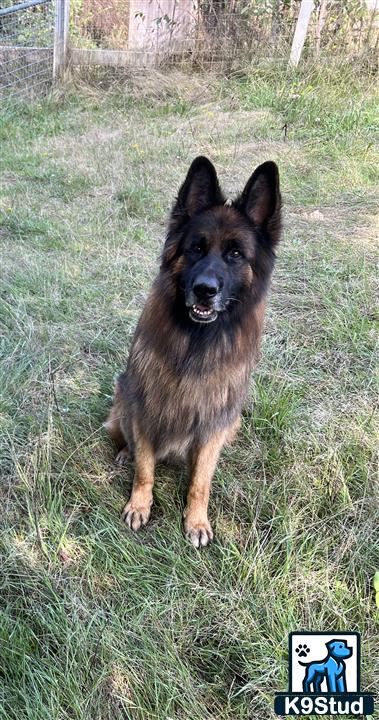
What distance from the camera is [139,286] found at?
3.57 meters

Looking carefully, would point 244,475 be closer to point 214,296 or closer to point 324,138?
point 214,296

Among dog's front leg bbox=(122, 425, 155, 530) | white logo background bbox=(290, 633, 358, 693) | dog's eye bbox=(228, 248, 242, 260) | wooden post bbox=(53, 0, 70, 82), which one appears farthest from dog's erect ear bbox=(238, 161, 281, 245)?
wooden post bbox=(53, 0, 70, 82)

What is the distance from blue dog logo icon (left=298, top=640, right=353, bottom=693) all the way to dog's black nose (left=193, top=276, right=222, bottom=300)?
117cm

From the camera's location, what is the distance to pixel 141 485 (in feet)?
7.07

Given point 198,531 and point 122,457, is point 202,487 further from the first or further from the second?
point 122,457

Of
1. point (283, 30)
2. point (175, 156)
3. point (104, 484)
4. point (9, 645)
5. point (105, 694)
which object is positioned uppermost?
point (283, 30)

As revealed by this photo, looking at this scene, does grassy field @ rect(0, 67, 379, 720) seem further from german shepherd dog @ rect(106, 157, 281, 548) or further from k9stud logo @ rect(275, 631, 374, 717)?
german shepherd dog @ rect(106, 157, 281, 548)

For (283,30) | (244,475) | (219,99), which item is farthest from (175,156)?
(244,475)

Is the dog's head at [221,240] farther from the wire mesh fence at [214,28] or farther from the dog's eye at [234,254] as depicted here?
the wire mesh fence at [214,28]

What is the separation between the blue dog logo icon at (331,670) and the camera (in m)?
1.56

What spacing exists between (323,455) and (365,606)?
633 millimetres

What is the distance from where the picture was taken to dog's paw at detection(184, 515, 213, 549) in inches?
80.0

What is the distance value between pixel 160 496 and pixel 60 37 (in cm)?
725

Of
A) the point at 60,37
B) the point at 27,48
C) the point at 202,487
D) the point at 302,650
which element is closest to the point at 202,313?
the point at 202,487
